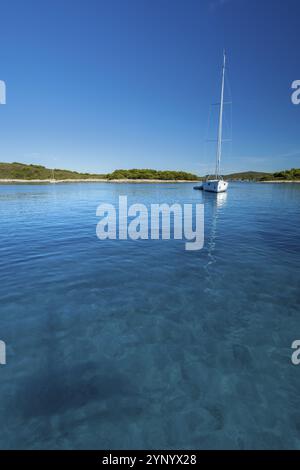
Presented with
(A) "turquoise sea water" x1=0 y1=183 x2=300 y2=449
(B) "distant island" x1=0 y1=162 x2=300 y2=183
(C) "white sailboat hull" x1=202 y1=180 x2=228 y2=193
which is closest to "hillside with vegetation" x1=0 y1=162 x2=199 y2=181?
(B) "distant island" x1=0 y1=162 x2=300 y2=183

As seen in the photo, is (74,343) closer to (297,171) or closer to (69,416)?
(69,416)

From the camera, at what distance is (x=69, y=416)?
3.51m

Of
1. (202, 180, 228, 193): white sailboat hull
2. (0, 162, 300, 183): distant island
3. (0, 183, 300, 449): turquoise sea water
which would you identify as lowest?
(0, 183, 300, 449): turquoise sea water

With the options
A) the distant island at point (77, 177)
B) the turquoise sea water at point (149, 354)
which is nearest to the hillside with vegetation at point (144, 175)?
the distant island at point (77, 177)

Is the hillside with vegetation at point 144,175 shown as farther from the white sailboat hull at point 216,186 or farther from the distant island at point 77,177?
the white sailboat hull at point 216,186

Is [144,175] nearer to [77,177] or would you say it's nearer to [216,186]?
[77,177]

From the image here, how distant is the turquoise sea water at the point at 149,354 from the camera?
337cm

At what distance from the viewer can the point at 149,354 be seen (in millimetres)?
4840

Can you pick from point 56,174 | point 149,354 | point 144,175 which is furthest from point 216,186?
point 56,174

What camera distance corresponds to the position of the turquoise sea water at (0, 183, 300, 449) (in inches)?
132

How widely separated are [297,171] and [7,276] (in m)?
231

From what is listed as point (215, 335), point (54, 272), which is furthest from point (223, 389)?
point (54, 272)

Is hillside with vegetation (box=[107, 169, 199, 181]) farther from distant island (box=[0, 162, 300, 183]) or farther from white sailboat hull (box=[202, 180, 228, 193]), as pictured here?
white sailboat hull (box=[202, 180, 228, 193])
